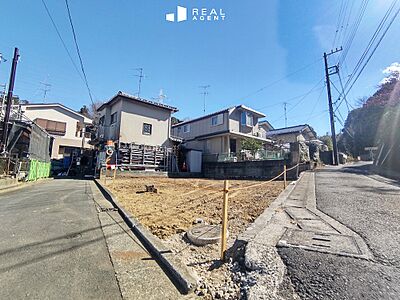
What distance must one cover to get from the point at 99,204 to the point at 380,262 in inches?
263

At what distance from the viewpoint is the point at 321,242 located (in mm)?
2764

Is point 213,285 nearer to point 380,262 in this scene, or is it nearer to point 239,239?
point 239,239

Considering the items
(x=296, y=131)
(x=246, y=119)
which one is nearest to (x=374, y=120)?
(x=296, y=131)

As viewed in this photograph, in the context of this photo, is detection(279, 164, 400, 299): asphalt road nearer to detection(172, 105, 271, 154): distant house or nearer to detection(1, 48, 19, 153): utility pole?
detection(1, 48, 19, 153): utility pole

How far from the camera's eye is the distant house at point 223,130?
20422 millimetres

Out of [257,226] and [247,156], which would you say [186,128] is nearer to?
[247,156]

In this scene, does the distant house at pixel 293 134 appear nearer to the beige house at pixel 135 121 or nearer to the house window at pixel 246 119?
the house window at pixel 246 119

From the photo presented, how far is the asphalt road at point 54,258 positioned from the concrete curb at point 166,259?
1.99 feet

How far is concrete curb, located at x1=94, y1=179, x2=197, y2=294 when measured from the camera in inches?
85.8

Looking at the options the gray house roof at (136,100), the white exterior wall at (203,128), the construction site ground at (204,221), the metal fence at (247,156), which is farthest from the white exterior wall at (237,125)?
the construction site ground at (204,221)

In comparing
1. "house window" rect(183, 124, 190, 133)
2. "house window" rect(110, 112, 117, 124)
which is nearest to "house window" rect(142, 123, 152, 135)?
"house window" rect(110, 112, 117, 124)

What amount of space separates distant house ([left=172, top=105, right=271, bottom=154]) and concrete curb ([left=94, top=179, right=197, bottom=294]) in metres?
16.2

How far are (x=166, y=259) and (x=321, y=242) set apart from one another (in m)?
2.13

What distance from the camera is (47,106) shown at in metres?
26.5
